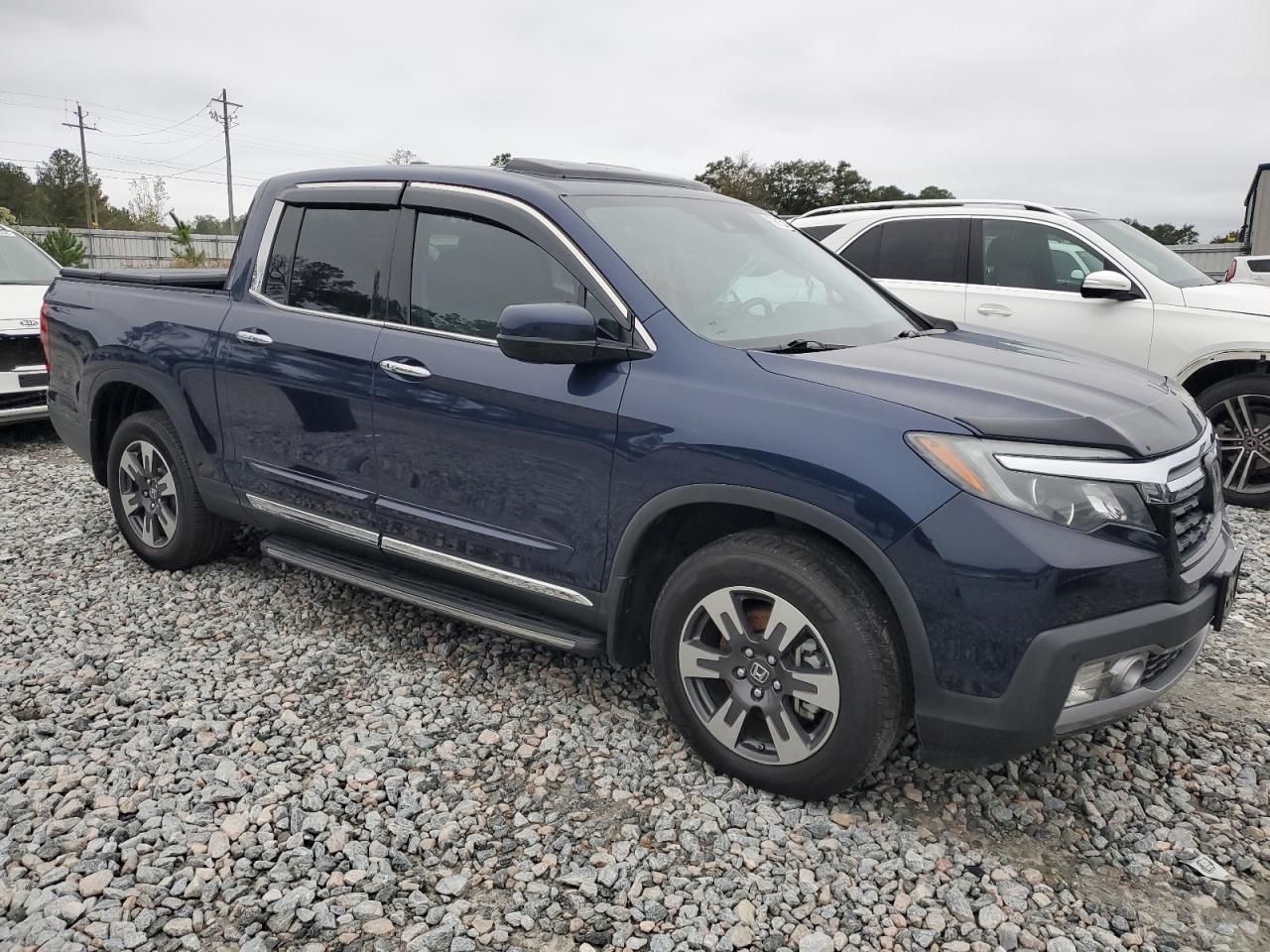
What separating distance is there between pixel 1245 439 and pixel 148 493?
6.23m

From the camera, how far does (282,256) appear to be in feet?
13.2

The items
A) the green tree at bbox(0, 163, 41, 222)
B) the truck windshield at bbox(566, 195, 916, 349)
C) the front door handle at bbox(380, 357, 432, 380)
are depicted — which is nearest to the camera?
the truck windshield at bbox(566, 195, 916, 349)

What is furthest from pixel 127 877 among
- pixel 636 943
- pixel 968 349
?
pixel 968 349

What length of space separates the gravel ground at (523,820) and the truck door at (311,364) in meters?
0.64

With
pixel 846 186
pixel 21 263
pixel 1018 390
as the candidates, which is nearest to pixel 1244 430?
pixel 1018 390

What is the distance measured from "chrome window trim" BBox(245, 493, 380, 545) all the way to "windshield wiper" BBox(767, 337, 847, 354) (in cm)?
166

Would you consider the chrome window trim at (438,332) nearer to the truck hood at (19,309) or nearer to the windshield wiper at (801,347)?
the windshield wiper at (801,347)

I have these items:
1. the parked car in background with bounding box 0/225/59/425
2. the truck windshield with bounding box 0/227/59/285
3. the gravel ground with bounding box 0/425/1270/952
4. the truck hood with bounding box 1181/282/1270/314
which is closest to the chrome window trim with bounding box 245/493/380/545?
the gravel ground with bounding box 0/425/1270/952

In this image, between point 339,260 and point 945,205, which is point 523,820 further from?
point 945,205

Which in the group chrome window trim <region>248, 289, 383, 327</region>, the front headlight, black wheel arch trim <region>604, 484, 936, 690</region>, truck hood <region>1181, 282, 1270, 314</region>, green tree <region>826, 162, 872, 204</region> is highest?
green tree <region>826, 162, 872, 204</region>

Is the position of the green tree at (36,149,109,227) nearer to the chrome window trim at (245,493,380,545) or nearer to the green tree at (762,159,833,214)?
A: the green tree at (762,159,833,214)

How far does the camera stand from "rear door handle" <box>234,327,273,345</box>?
12.7ft

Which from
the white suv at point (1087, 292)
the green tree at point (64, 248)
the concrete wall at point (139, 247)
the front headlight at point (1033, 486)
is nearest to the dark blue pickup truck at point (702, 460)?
the front headlight at point (1033, 486)

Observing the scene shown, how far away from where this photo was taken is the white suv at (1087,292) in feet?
19.3
